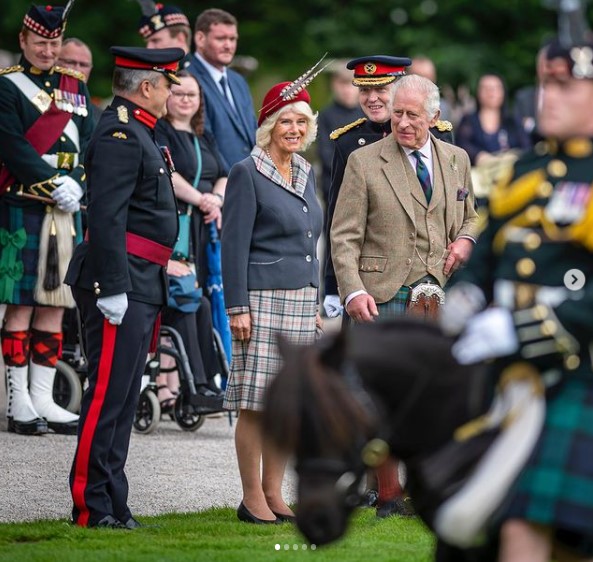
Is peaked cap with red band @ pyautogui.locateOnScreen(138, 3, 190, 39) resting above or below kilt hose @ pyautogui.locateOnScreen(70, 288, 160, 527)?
above

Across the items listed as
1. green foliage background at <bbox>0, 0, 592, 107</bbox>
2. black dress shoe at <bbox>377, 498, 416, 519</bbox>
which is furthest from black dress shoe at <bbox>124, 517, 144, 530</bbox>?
green foliage background at <bbox>0, 0, 592, 107</bbox>

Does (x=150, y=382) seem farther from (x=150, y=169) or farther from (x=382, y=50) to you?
(x=382, y=50)

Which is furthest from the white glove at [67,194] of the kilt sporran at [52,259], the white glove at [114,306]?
the white glove at [114,306]

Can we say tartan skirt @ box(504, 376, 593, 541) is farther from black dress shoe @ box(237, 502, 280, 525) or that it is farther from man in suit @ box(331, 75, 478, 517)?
black dress shoe @ box(237, 502, 280, 525)

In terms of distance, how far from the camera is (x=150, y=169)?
24.1 ft

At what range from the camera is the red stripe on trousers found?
23.8ft

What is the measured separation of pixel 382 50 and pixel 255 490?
65.4ft

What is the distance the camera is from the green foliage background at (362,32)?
25859mm

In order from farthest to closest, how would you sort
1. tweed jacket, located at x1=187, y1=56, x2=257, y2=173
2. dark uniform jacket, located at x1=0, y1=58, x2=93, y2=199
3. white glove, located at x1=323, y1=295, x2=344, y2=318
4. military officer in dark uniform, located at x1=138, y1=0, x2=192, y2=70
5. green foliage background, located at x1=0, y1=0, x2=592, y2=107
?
green foliage background, located at x1=0, y1=0, x2=592, y2=107, military officer in dark uniform, located at x1=138, y1=0, x2=192, y2=70, tweed jacket, located at x1=187, y1=56, x2=257, y2=173, dark uniform jacket, located at x1=0, y1=58, x2=93, y2=199, white glove, located at x1=323, y1=295, x2=344, y2=318

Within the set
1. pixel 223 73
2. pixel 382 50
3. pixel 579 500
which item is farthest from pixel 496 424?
pixel 382 50

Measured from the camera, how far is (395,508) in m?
7.92

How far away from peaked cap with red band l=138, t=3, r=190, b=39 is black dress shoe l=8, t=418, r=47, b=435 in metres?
2.98

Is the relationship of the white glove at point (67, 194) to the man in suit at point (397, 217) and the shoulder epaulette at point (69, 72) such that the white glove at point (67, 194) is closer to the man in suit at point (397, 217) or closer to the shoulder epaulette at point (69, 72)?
the shoulder epaulette at point (69, 72)

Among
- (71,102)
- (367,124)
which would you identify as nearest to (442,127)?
(367,124)
